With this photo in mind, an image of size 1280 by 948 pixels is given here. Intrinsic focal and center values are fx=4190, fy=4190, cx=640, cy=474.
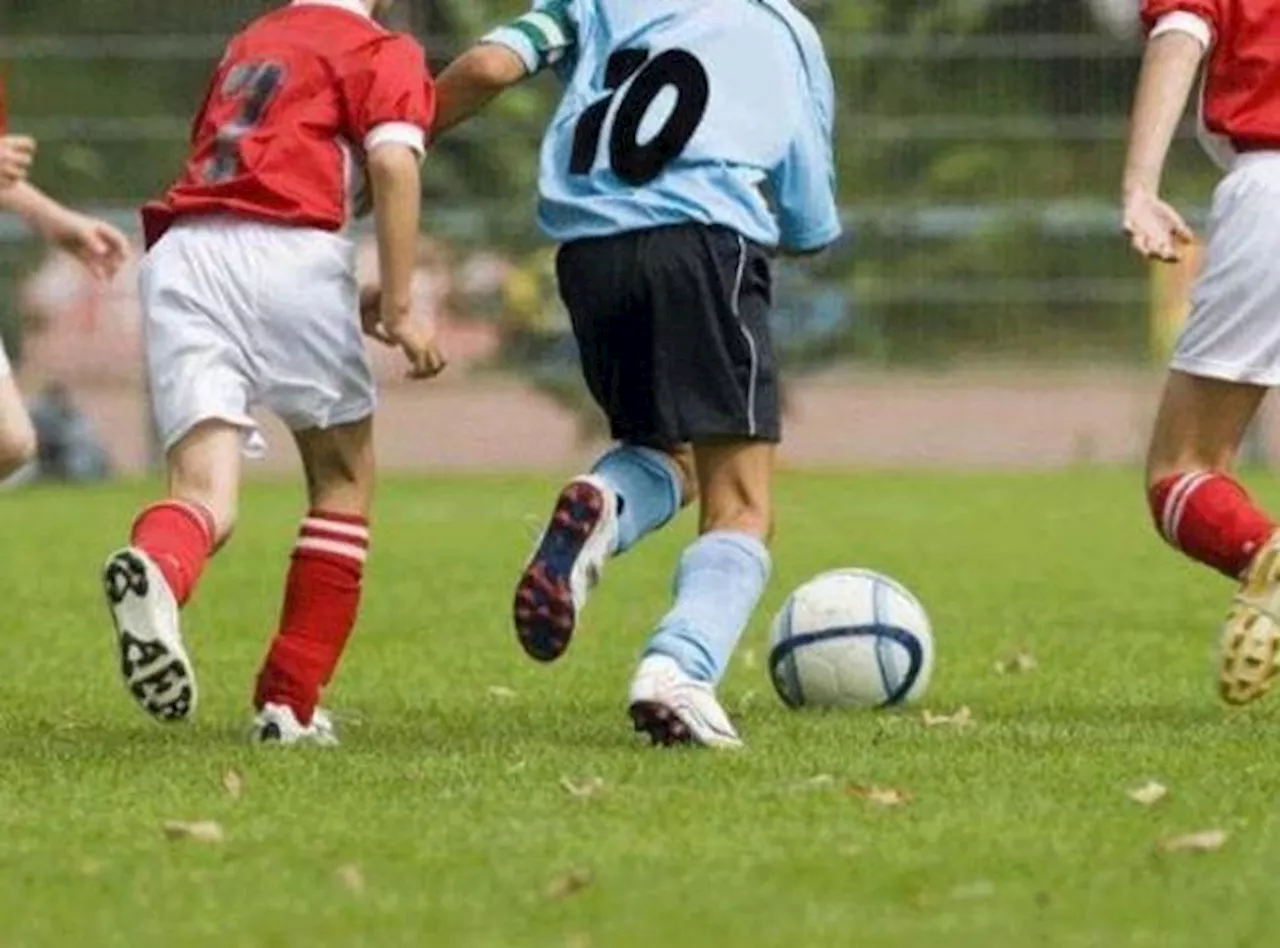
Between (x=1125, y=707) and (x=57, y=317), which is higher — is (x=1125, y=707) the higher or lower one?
the higher one

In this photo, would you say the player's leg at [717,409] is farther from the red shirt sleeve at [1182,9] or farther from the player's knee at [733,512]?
the red shirt sleeve at [1182,9]

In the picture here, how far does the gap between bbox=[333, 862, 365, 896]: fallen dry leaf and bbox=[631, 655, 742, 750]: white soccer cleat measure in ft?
4.92

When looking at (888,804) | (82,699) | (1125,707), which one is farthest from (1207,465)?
(82,699)

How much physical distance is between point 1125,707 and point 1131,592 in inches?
149

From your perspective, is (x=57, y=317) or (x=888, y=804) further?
(x=57, y=317)

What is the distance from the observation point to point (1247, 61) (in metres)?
7.85

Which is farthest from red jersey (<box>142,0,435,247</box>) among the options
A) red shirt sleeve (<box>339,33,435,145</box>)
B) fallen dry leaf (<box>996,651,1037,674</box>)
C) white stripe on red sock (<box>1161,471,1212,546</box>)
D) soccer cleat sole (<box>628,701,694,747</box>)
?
fallen dry leaf (<box>996,651,1037,674</box>)

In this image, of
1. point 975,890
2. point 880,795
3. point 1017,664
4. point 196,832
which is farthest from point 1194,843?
point 1017,664

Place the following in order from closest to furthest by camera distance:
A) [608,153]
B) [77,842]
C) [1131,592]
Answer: [77,842] → [608,153] → [1131,592]

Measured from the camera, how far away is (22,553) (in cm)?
1409

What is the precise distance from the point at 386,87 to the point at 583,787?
58.6 inches

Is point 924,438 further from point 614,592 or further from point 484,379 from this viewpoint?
point 614,592

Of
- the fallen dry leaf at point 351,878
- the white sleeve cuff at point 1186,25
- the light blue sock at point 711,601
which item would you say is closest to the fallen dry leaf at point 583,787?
the light blue sock at point 711,601

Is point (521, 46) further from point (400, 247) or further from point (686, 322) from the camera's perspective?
point (686, 322)
